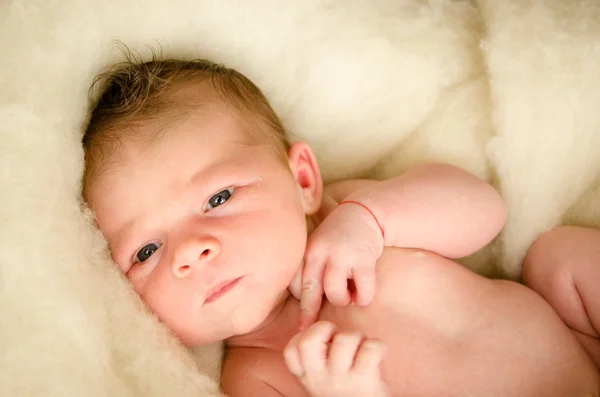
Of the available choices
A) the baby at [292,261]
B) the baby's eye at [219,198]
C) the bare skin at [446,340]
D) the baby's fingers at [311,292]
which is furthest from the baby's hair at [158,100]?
the bare skin at [446,340]

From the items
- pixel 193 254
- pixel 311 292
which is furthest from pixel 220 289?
pixel 311 292

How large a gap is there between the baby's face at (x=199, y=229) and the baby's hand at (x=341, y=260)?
46 millimetres

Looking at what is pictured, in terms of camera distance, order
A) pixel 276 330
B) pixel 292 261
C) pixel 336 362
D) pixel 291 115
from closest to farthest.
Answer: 1. pixel 336 362
2. pixel 292 261
3. pixel 276 330
4. pixel 291 115

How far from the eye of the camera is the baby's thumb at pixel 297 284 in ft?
3.41

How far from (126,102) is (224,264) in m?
0.34

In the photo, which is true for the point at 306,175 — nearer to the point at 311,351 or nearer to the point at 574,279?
the point at 311,351

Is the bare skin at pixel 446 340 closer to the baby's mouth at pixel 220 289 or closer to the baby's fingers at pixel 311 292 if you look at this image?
the baby's fingers at pixel 311 292

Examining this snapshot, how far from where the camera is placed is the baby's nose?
0.88 m

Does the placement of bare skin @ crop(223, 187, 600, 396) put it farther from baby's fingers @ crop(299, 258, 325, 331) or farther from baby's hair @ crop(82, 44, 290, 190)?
baby's hair @ crop(82, 44, 290, 190)

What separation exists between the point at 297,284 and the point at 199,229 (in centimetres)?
23

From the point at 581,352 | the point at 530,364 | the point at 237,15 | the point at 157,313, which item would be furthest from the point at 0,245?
the point at 581,352

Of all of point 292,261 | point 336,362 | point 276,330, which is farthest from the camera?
point 276,330

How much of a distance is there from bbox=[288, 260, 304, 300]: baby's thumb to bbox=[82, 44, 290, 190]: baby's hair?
0.22 meters

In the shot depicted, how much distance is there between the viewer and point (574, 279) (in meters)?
1.03
